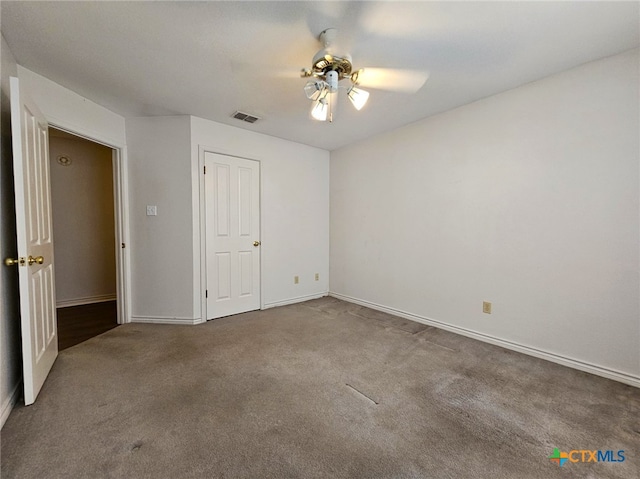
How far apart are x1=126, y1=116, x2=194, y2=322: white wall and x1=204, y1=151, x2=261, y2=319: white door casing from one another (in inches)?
8.9

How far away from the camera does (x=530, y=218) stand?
235 centimetres

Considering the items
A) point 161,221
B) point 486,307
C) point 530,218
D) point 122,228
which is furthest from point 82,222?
point 530,218

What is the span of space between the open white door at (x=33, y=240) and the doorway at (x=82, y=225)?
1.76 m

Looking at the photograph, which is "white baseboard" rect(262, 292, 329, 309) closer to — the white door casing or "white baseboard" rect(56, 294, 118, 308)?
the white door casing

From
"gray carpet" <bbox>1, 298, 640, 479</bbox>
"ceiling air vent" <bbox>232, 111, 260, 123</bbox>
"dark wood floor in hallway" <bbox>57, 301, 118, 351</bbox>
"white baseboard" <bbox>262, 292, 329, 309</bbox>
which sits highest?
"ceiling air vent" <bbox>232, 111, 260, 123</bbox>

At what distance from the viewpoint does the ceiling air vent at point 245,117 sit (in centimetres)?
292

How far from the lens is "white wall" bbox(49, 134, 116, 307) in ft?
12.6

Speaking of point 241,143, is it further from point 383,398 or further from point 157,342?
point 383,398

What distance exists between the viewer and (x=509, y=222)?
248cm

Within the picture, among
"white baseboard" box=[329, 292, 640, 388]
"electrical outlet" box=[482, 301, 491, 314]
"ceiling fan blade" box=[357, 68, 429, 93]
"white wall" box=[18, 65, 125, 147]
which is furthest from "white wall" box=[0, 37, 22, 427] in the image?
"electrical outlet" box=[482, 301, 491, 314]

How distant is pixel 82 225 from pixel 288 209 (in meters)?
3.07

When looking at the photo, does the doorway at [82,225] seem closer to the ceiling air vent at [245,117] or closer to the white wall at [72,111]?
the white wall at [72,111]

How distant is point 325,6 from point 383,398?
Answer: 2.37 metres

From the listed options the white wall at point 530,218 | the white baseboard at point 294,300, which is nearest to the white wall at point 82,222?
the white baseboard at point 294,300
